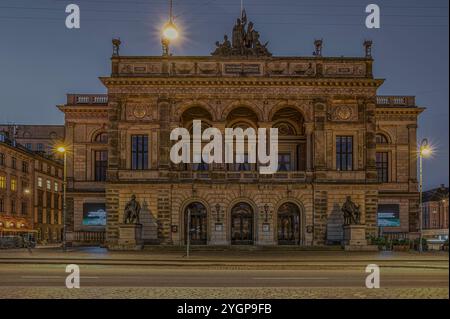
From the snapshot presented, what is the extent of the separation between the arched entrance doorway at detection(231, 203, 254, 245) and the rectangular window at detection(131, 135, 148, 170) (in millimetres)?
8913

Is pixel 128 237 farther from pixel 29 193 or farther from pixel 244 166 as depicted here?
pixel 29 193

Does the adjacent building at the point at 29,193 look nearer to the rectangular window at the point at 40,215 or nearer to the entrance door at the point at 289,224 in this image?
the rectangular window at the point at 40,215

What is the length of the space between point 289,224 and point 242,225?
13.6 feet

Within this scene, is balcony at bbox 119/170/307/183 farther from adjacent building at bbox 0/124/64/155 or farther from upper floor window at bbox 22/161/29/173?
adjacent building at bbox 0/124/64/155

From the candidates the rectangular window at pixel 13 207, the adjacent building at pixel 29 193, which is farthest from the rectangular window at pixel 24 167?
the rectangular window at pixel 13 207

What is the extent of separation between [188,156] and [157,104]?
Answer: 534cm

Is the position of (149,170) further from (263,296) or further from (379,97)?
(263,296)

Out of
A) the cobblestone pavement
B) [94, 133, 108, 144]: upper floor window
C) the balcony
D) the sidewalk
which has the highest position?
[94, 133, 108, 144]: upper floor window

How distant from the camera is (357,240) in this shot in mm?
47125

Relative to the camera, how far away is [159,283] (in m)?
18.9

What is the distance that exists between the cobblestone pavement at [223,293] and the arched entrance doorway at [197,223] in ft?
107

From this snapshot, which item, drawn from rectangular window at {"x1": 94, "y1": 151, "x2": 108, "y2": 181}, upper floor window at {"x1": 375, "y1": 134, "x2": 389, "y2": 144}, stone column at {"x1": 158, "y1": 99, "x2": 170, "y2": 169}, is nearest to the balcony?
stone column at {"x1": 158, "y1": 99, "x2": 170, "y2": 169}

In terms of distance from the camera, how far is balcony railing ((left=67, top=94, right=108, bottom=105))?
203 feet
